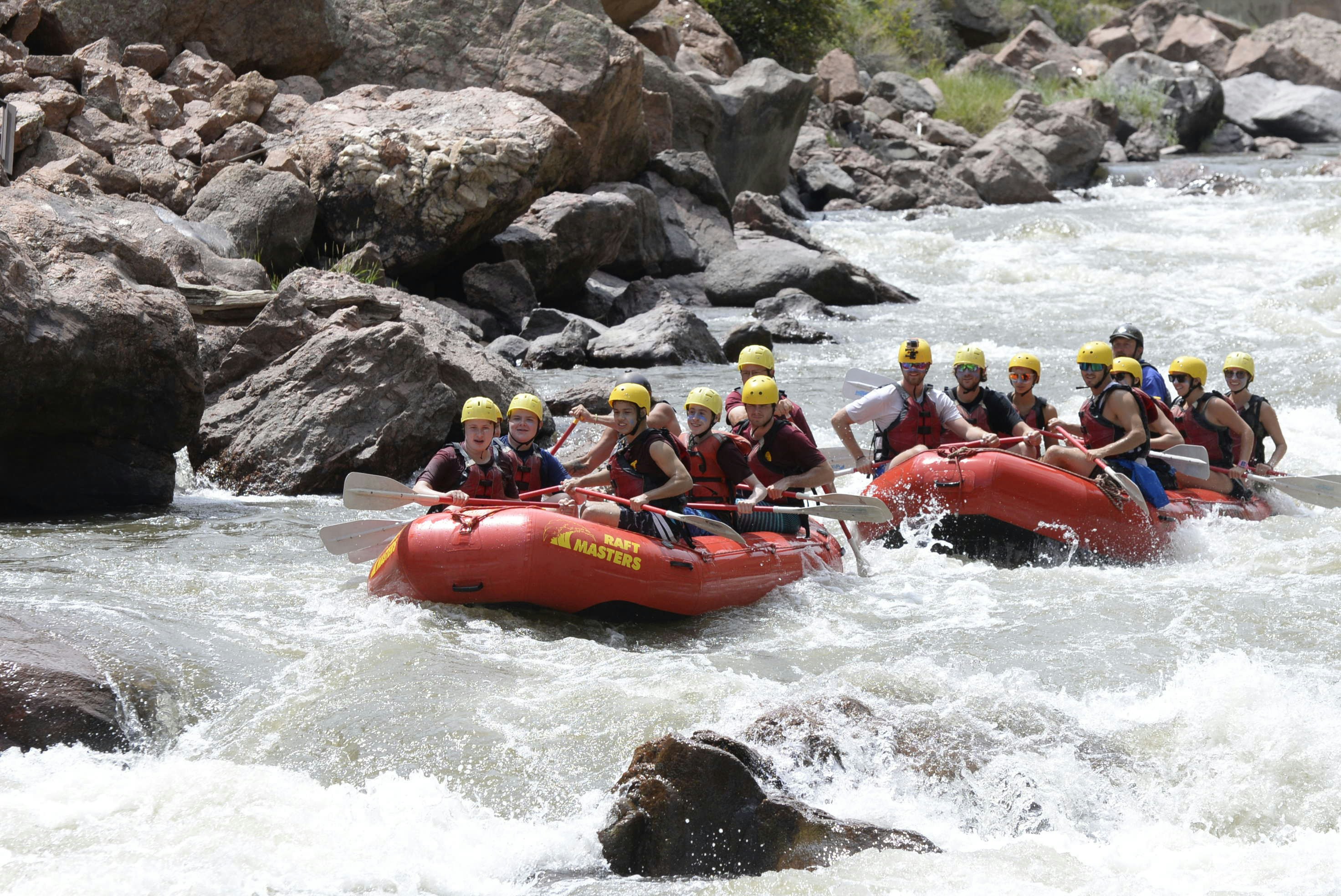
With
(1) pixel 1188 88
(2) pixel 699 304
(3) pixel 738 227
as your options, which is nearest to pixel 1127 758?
(2) pixel 699 304

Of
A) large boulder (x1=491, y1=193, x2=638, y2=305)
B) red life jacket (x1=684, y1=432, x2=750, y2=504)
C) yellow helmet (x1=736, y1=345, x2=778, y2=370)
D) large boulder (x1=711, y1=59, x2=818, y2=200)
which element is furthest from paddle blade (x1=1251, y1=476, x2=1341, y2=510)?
large boulder (x1=711, y1=59, x2=818, y2=200)

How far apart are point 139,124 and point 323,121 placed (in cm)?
189

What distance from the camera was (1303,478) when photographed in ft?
27.9

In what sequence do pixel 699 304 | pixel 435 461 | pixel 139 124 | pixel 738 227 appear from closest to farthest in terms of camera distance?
pixel 435 461 → pixel 139 124 → pixel 699 304 → pixel 738 227

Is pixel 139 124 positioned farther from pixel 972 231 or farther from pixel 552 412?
pixel 972 231

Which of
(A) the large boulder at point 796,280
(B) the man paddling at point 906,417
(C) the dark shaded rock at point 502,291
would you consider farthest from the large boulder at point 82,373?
(A) the large boulder at point 796,280

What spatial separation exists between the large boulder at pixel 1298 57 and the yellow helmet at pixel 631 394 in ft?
103

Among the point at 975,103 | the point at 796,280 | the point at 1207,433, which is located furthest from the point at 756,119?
the point at 1207,433

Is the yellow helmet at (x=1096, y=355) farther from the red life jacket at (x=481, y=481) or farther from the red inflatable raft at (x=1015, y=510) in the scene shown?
the red life jacket at (x=481, y=481)

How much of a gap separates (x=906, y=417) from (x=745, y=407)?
122 centimetres

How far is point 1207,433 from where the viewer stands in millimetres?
8750

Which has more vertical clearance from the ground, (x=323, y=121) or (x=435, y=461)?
(x=323, y=121)

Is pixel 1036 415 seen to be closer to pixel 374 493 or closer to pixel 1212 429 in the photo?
pixel 1212 429

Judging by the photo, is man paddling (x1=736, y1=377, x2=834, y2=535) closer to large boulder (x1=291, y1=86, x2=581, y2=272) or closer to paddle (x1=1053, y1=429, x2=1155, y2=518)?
paddle (x1=1053, y1=429, x2=1155, y2=518)
